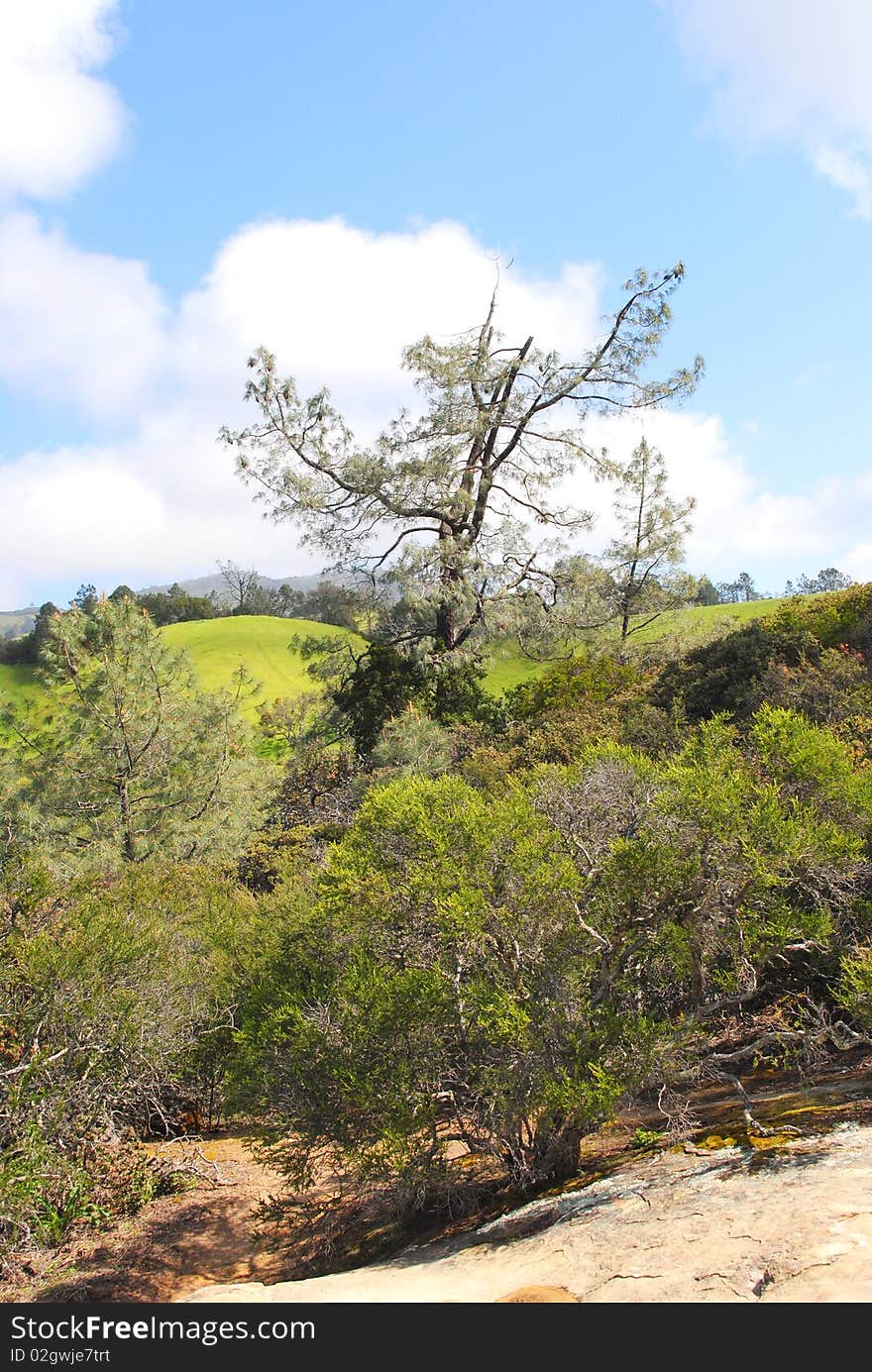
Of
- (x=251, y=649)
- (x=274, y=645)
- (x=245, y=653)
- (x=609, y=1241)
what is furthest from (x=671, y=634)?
(x=274, y=645)

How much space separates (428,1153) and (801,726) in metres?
5.13

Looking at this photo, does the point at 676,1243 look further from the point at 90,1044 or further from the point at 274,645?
the point at 274,645

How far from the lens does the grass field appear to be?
31.7 metres

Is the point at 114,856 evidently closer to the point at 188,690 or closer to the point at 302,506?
the point at 188,690

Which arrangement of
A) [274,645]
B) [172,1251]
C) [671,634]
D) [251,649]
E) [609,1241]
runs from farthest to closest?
[274,645], [251,649], [671,634], [172,1251], [609,1241]

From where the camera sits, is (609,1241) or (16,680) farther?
(16,680)

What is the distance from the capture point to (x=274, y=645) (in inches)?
2562

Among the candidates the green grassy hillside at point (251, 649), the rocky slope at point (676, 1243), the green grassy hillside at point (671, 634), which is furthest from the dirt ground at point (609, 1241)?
the green grassy hillside at point (251, 649)

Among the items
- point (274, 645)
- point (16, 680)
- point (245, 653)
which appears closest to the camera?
point (16, 680)

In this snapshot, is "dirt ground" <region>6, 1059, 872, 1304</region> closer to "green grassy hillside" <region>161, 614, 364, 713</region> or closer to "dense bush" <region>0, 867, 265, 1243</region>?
"dense bush" <region>0, 867, 265, 1243</region>

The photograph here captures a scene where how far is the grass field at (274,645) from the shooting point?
31656 millimetres

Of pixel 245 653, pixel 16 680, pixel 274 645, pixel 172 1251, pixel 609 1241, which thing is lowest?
pixel 172 1251

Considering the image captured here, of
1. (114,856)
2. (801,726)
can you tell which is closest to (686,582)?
(114,856)

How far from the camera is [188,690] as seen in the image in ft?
70.0
